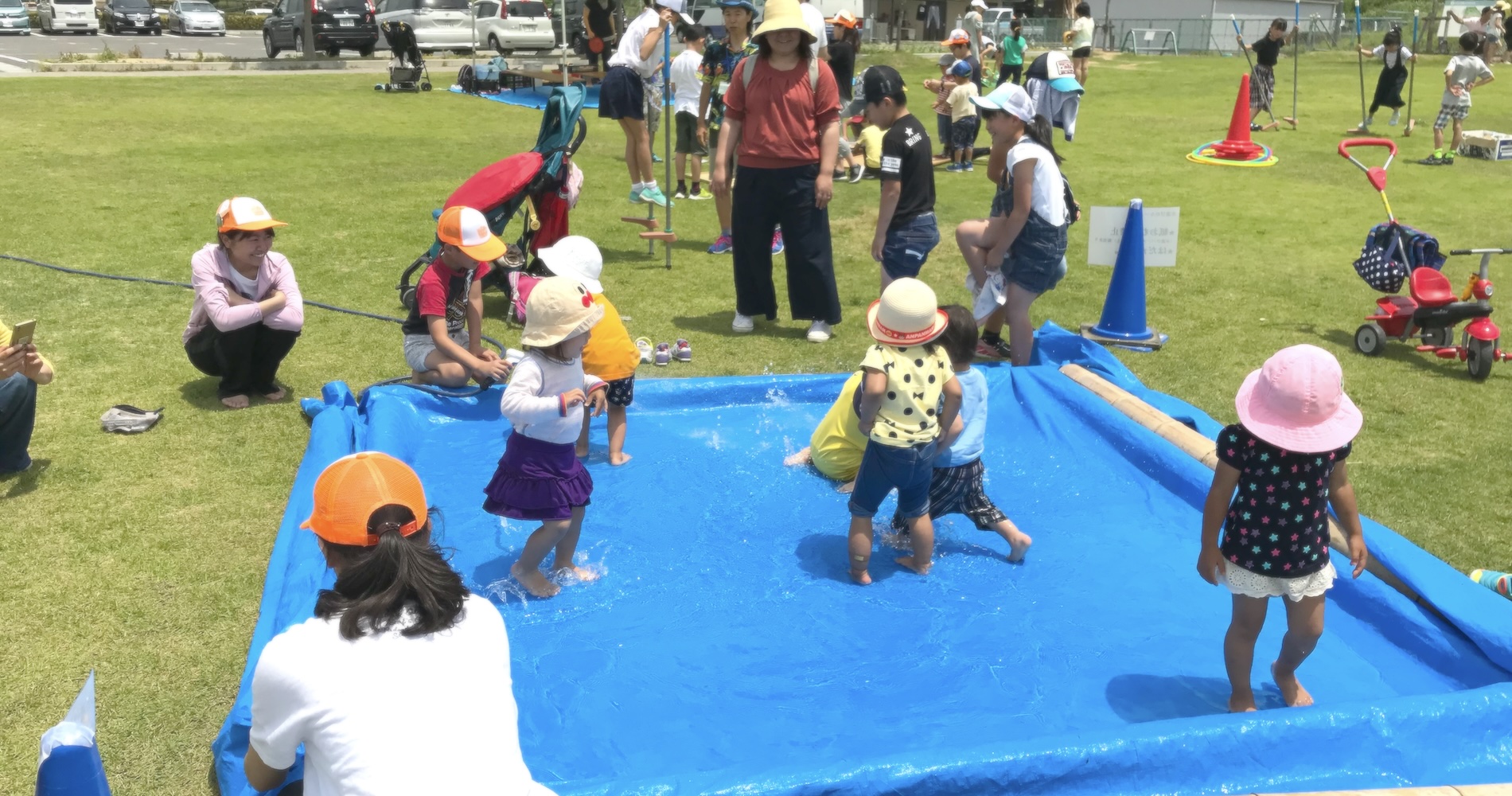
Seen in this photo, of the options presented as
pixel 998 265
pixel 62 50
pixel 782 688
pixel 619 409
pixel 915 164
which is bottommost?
pixel 782 688

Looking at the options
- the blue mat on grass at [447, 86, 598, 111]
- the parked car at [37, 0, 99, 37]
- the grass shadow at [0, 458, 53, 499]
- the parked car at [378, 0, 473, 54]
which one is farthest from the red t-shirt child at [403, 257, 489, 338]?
the parked car at [37, 0, 99, 37]

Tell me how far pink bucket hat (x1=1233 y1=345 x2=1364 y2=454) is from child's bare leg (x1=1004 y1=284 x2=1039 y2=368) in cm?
350

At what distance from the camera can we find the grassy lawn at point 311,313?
408 cm

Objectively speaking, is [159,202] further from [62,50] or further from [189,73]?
[62,50]

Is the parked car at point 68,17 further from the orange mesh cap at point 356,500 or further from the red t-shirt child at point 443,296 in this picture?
the orange mesh cap at point 356,500

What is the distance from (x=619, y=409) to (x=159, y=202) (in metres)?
7.42

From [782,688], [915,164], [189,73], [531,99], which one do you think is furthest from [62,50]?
[782,688]

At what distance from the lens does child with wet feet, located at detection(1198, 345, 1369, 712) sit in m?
3.24

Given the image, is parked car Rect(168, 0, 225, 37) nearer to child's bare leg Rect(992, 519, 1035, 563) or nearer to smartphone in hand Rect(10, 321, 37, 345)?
smartphone in hand Rect(10, 321, 37, 345)

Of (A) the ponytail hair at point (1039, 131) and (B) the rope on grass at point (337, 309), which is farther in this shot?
(A) the ponytail hair at point (1039, 131)

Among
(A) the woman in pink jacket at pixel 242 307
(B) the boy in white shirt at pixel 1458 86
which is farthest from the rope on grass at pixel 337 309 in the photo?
(B) the boy in white shirt at pixel 1458 86

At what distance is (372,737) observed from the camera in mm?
2299

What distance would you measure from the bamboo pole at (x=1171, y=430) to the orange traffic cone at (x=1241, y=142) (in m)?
10.3

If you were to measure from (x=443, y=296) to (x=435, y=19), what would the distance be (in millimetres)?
24188
